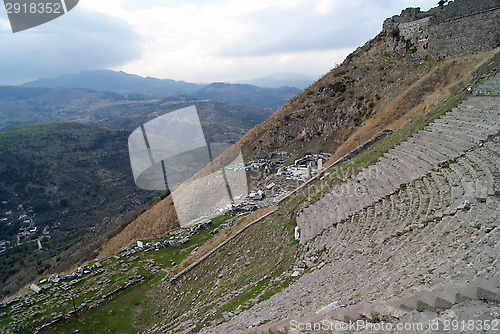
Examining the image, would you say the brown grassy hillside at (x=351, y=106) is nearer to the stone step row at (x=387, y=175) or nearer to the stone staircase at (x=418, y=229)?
the stone step row at (x=387, y=175)

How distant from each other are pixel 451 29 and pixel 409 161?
1970 cm

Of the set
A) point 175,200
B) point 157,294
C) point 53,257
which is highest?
point 175,200

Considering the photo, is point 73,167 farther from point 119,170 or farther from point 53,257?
point 53,257

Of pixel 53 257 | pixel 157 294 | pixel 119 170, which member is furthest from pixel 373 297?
pixel 119 170

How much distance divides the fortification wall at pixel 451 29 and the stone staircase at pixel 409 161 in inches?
476

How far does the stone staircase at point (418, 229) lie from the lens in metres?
4.89

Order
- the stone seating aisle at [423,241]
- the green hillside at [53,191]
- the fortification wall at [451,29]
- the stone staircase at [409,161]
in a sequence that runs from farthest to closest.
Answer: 1. the green hillside at [53,191]
2. the fortification wall at [451,29]
3. the stone staircase at [409,161]
4. the stone seating aisle at [423,241]

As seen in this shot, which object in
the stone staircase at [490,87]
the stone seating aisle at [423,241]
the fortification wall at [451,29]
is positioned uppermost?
the fortification wall at [451,29]

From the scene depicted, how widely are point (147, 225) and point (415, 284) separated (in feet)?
79.4

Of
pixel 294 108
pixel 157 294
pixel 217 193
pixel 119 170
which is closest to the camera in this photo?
pixel 157 294

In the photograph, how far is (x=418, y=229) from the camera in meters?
8.27

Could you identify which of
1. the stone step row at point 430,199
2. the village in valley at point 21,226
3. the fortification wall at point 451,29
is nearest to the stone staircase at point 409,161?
the stone step row at point 430,199

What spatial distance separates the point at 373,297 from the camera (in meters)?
5.79

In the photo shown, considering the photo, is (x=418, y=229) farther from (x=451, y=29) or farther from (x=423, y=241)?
(x=451, y=29)
